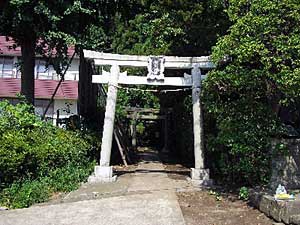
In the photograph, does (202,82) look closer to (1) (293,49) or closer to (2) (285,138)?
(2) (285,138)

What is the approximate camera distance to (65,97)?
1078 inches

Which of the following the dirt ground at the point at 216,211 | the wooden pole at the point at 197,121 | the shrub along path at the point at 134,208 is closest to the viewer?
the dirt ground at the point at 216,211

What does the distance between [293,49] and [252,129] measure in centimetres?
206

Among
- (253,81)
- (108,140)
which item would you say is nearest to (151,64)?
(108,140)

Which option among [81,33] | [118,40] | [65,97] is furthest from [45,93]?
[81,33]

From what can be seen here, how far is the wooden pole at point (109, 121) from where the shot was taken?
10.8m

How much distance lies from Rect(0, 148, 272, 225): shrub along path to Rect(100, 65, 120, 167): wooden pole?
89 cm

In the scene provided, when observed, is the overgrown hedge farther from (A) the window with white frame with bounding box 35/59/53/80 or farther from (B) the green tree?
(A) the window with white frame with bounding box 35/59/53/80

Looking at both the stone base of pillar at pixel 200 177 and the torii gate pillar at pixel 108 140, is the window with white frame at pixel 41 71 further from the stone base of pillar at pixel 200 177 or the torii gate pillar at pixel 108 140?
the stone base of pillar at pixel 200 177

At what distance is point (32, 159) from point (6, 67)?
20.2 meters

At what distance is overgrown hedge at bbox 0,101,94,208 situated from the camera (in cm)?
866

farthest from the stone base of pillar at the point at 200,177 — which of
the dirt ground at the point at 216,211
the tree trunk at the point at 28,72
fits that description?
the tree trunk at the point at 28,72

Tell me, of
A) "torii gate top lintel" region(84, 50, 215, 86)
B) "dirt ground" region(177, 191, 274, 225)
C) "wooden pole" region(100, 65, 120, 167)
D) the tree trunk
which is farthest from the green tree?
the tree trunk

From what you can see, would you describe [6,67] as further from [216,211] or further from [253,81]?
[216,211]
